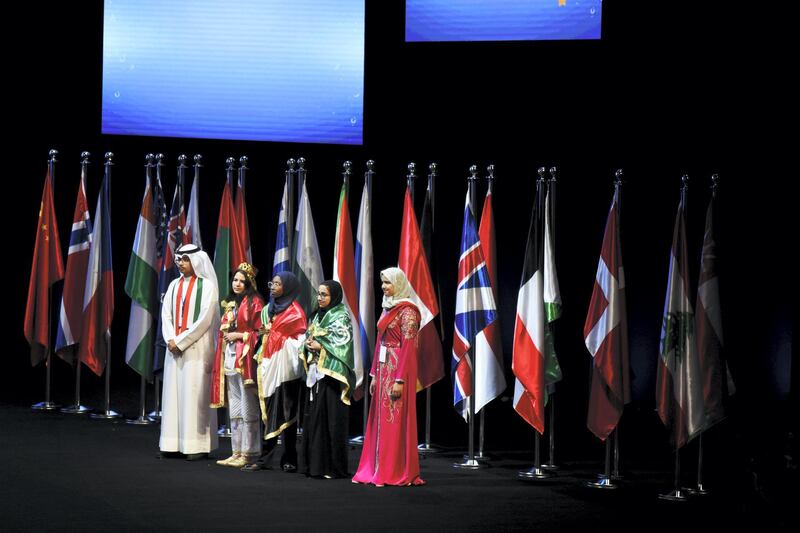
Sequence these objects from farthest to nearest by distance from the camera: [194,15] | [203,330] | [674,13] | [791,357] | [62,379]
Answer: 1. [62,379]
2. [194,15]
3. [674,13]
4. [791,357]
5. [203,330]

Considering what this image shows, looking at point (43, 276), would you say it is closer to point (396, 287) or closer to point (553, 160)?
point (396, 287)

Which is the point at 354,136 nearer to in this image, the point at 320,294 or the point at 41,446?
the point at 320,294

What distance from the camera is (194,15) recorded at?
11.2 meters

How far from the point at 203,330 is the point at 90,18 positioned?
4271 mm

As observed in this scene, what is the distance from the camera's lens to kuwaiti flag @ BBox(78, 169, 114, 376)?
1059cm

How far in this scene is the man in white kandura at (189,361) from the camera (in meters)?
8.62

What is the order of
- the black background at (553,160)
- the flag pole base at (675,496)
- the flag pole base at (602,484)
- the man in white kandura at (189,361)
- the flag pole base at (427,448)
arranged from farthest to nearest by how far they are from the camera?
the black background at (553,160) → the flag pole base at (427,448) → the man in white kandura at (189,361) → the flag pole base at (602,484) → the flag pole base at (675,496)

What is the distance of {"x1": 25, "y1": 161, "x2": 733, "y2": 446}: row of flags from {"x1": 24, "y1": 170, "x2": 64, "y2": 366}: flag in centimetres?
1

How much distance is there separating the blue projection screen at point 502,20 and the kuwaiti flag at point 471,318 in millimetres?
2859

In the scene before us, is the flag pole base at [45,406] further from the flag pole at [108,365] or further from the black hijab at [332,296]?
the black hijab at [332,296]

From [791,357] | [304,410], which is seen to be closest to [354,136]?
[304,410]

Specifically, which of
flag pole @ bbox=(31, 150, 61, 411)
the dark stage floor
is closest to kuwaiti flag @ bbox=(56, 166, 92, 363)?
flag pole @ bbox=(31, 150, 61, 411)

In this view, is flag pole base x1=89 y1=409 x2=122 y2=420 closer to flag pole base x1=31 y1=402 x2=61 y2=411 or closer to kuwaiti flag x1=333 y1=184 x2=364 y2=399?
flag pole base x1=31 y1=402 x2=61 y2=411

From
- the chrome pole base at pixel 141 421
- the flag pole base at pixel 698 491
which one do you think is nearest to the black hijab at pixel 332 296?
the flag pole base at pixel 698 491
